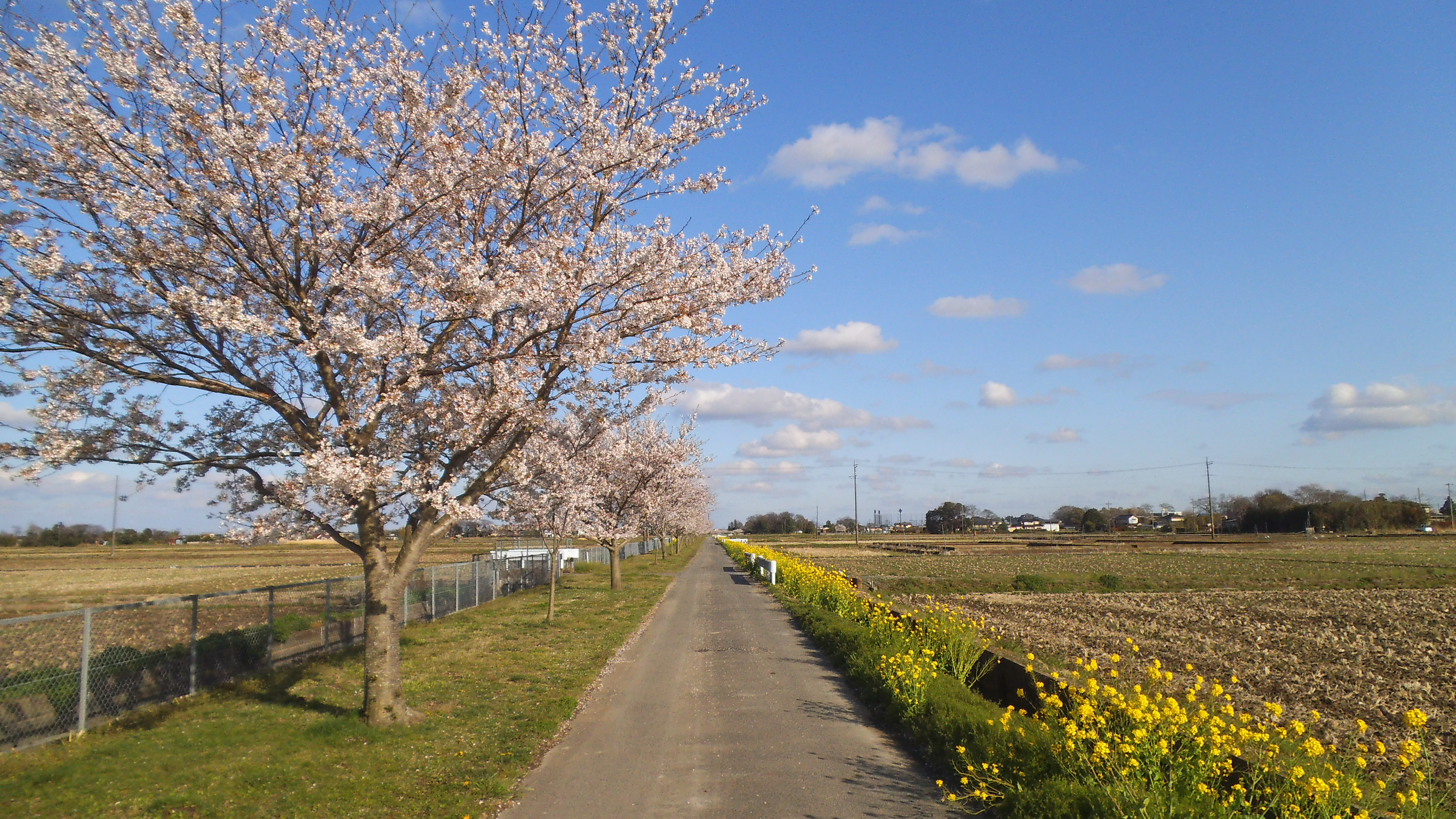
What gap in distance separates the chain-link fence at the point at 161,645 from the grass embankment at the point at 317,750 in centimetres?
41

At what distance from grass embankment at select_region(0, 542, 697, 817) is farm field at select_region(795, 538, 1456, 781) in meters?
7.18

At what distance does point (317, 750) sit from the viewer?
7.43 metres

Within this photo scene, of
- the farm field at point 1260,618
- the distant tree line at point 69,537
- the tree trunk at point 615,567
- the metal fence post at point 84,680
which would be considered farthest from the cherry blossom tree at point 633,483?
the distant tree line at point 69,537

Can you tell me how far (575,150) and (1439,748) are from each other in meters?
10.9

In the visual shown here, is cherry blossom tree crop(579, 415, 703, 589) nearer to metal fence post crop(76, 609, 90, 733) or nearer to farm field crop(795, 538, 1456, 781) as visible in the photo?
farm field crop(795, 538, 1456, 781)

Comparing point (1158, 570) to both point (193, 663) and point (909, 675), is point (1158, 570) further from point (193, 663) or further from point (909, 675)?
point (193, 663)

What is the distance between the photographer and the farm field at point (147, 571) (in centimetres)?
2759

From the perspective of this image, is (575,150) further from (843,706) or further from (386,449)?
(843,706)

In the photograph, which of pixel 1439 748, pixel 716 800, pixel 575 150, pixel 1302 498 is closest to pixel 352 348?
pixel 575 150

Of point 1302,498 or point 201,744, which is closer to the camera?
point 201,744

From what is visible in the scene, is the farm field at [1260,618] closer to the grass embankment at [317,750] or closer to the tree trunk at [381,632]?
the grass embankment at [317,750]

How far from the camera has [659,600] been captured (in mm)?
24062

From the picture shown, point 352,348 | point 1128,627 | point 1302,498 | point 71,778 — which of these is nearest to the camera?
point 71,778

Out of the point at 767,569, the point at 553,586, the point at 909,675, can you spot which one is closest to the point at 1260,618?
the point at 909,675
